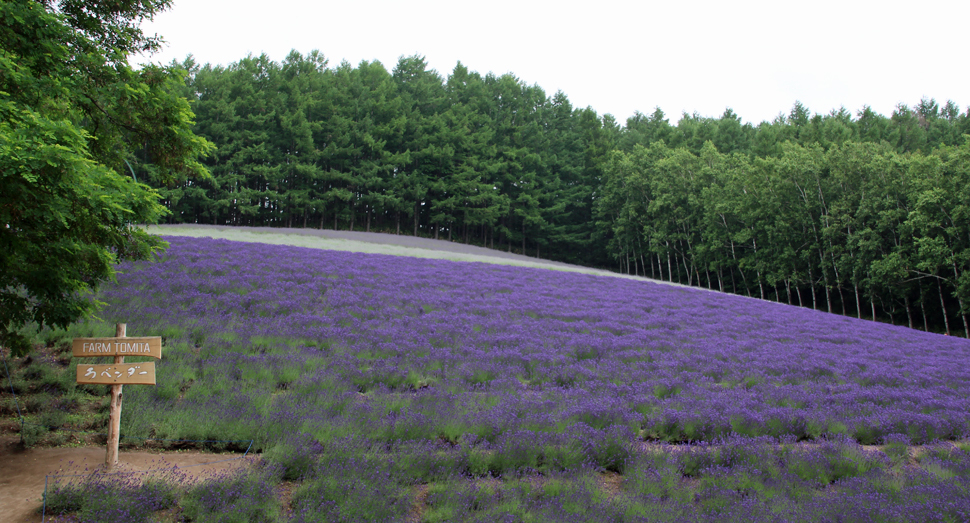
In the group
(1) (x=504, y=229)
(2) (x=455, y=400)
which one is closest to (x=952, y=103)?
(1) (x=504, y=229)

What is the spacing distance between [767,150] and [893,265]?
26021 millimetres

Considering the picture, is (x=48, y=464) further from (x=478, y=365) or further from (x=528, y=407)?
(x=478, y=365)

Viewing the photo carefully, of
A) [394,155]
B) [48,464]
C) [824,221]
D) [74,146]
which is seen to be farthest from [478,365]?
[394,155]

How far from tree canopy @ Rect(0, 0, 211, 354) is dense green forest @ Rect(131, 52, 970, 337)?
34771mm

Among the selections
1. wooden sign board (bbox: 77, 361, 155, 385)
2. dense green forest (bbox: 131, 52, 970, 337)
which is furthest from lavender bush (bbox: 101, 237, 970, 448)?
dense green forest (bbox: 131, 52, 970, 337)

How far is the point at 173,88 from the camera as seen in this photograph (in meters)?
6.57

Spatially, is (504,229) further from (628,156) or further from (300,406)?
(300,406)

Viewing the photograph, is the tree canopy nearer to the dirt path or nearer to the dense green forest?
the dirt path

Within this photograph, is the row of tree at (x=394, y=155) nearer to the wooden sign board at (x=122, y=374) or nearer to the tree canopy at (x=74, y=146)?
the tree canopy at (x=74, y=146)

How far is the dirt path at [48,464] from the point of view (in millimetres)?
3959

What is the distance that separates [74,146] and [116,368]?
2.24 meters

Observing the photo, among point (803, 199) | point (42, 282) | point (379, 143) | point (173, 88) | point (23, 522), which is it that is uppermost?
→ point (379, 143)

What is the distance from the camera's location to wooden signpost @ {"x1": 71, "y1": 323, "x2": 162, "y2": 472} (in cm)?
462

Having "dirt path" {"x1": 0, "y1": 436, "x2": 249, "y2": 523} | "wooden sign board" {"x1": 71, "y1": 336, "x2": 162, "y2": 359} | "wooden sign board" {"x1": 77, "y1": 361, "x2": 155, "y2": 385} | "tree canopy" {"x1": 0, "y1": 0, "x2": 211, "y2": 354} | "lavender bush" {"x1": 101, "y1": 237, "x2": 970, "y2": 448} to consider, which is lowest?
"dirt path" {"x1": 0, "y1": 436, "x2": 249, "y2": 523}
